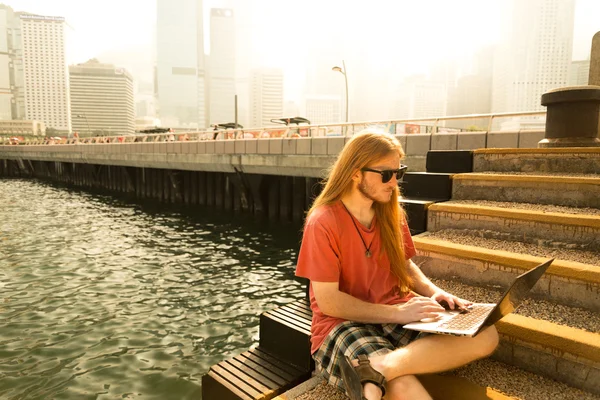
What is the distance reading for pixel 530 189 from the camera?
4.54m

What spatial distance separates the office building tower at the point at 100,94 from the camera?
15100cm

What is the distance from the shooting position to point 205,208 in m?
20.8

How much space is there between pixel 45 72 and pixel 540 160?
225m

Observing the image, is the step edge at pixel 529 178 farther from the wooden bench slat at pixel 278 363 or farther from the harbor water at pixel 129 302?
the harbor water at pixel 129 302

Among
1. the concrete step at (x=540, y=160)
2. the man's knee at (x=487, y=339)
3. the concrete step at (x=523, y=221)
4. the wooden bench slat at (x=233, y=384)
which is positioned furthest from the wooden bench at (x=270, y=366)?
the concrete step at (x=540, y=160)

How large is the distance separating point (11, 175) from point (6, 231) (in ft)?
140

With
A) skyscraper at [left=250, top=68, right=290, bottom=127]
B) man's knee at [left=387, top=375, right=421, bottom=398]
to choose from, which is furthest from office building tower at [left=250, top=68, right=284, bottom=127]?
man's knee at [left=387, top=375, right=421, bottom=398]

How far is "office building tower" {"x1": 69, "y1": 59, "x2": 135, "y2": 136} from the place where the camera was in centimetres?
15100

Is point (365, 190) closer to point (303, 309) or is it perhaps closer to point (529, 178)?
point (303, 309)

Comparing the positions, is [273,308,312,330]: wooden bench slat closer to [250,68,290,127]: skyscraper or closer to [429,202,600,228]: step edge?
[429,202,600,228]: step edge

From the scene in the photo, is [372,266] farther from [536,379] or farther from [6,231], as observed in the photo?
[6,231]

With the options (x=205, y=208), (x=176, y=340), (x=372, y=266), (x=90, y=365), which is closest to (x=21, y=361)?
(x=90, y=365)

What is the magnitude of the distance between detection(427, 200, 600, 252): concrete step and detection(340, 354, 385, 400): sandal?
2.60 m

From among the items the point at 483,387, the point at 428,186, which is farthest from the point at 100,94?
the point at 483,387
